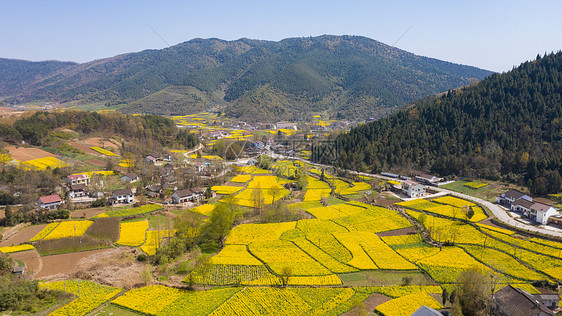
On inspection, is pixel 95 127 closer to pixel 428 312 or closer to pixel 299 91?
pixel 428 312

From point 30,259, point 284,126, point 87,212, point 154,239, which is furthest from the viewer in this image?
point 284,126

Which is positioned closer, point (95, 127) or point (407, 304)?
point (407, 304)

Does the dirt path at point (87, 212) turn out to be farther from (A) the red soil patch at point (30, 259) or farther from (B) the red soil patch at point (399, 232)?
(B) the red soil patch at point (399, 232)

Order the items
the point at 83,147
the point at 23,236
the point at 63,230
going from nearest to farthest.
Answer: the point at 23,236, the point at 63,230, the point at 83,147

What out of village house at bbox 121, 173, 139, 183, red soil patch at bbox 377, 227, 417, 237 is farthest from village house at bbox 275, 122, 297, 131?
red soil patch at bbox 377, 227, 417, 237

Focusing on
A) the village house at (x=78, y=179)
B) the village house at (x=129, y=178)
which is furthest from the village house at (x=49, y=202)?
the village house at (x=129, y=178)

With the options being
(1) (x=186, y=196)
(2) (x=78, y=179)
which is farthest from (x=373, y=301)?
(2) (x=78, y=179)
